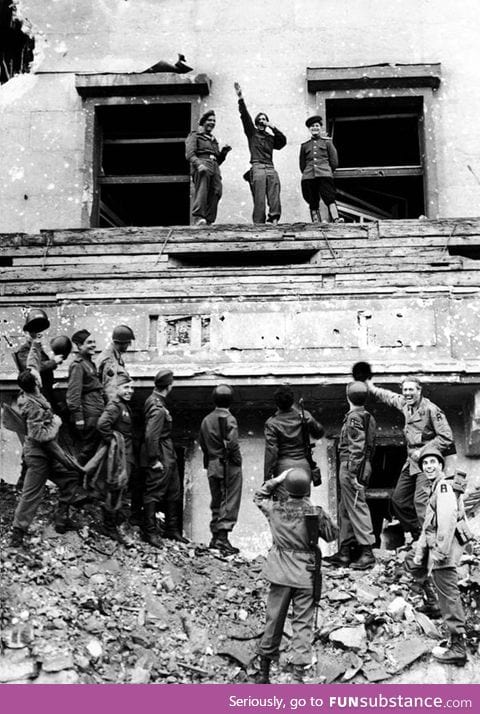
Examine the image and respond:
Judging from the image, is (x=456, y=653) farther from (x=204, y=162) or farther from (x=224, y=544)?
(x=204, y=162)

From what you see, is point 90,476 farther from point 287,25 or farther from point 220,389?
point 287,25

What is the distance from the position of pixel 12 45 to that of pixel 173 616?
1072cm

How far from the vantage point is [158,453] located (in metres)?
14.3

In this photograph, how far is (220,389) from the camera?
578 inches

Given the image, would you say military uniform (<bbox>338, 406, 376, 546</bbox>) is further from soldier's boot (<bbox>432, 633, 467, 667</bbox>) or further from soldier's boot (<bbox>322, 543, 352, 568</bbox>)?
soldier's boot (<bbox>432, 633, 467, 667</bbox>)

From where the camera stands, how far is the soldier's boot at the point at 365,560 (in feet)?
45.5

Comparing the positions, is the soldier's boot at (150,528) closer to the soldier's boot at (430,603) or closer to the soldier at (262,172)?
the soldier's boot at (430,603)

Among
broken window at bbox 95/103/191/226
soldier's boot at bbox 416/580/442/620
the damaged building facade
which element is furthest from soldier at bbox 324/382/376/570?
broken window at bbox 95/103/191/226

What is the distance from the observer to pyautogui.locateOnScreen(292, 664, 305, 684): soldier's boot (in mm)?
11633

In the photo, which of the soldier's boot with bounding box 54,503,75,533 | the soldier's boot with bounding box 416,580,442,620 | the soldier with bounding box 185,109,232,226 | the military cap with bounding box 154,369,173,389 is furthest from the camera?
the soldier with bounding box 185,109,232,226

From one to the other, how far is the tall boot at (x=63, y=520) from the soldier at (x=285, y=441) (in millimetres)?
2191

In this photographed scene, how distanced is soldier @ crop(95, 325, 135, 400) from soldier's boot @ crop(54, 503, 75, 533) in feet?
4.29

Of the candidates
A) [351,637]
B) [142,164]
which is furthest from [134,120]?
[351,637]

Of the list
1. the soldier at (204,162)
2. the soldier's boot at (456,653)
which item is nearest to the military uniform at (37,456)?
the soldier's boot at (456,653)
